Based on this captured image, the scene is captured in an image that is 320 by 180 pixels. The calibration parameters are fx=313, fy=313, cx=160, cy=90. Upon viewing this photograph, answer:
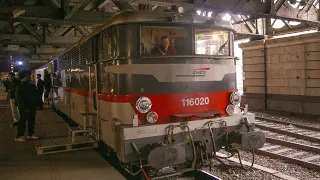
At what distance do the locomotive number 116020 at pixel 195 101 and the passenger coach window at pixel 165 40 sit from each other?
0.85 meters

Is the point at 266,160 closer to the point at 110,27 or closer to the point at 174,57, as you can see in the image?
the point at 174,57

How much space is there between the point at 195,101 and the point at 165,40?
124cm

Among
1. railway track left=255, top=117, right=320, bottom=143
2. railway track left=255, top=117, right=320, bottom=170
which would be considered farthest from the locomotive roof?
railway track left=255, top=117, right=320, bottom=143

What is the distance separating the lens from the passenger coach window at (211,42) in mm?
5808

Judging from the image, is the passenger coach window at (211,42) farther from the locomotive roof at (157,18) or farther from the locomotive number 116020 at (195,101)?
the locomotive number 116020 at (195,101)

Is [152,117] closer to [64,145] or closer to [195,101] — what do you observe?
[195,101]

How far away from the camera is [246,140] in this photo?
561 cm

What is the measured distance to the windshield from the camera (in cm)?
548

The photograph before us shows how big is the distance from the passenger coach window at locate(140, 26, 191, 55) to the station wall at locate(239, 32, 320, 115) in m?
9.99

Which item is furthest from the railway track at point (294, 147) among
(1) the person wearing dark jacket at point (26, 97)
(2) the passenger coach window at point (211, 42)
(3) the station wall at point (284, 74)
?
(1) the person wearing dark jacket at point (26, 97)

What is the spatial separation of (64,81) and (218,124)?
23.7ft

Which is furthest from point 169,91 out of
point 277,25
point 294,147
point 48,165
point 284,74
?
point 277,25

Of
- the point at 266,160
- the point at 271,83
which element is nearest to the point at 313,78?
the point at 271,83

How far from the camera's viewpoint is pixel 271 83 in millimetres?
16438
